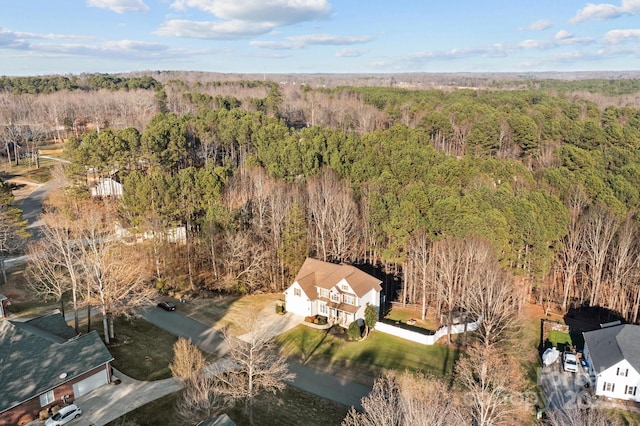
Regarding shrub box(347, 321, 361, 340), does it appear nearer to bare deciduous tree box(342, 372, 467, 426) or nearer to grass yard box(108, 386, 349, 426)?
grass yard box(108, 386, 349, 426)

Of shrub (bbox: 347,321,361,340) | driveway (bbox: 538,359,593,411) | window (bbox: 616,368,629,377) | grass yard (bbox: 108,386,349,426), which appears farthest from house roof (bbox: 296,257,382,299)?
window (bbox: 616,368,629,377)

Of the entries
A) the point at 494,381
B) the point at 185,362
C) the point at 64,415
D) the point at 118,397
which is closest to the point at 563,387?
the point at 494,381

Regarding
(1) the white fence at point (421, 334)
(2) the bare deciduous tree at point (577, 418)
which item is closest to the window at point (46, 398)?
(1) the white fence at point (421, 334)

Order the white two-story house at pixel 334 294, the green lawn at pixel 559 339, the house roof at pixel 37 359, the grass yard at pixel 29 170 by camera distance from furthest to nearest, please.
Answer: the grass yard at pixel 29 170
the white two-story house at pixel 334 294
the green lawn at pixel 559 339
the house roof at pixel 37 359

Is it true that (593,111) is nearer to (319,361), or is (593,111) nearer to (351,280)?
(351,280)

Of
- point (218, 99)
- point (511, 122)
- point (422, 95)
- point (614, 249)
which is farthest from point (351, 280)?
point (422, 95)

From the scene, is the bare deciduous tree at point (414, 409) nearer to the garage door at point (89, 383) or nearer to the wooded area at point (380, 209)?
the wooded area at point (380, 209)
